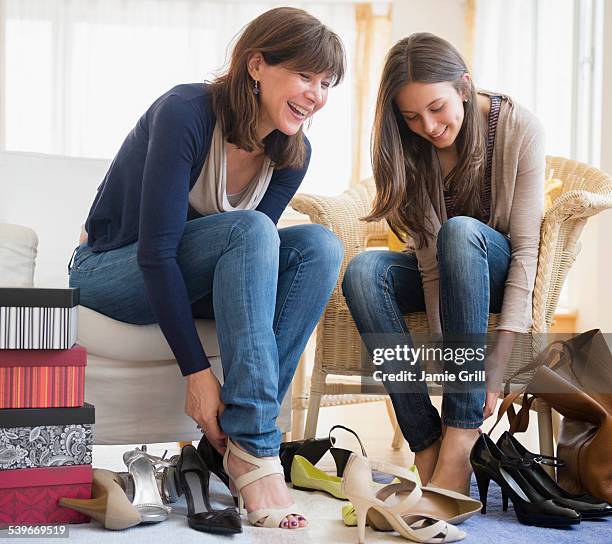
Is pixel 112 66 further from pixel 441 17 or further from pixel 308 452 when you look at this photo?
pixel 308 452

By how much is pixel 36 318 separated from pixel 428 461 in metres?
0.77

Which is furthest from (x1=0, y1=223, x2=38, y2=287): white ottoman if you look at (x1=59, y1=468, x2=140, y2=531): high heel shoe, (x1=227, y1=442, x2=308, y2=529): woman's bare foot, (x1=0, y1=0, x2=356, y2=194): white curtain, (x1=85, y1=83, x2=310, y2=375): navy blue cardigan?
(x1=0, y1=0, x2=356, y2=194): white curtain

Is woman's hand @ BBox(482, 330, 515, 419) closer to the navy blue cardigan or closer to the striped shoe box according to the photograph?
the navy blue cardigan

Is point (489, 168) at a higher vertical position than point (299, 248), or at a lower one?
higher

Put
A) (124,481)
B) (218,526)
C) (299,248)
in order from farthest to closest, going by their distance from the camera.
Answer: (299,248) < (124,481) < (218,526)

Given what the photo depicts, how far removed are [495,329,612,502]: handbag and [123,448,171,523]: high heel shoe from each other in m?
0.64

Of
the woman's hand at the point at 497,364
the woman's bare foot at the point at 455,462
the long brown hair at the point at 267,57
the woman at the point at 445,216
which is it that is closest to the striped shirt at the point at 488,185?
the woman at the point at 445,216

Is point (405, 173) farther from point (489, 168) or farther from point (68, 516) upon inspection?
point (68, 516)

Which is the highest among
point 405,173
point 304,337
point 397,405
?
point 405,173

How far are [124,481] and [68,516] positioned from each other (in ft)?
0.39

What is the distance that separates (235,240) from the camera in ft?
4.39

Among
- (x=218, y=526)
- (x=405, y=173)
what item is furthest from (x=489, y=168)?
(x=218, y=526)

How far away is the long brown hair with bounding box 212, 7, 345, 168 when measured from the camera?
139cm

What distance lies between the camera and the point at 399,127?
170cm
